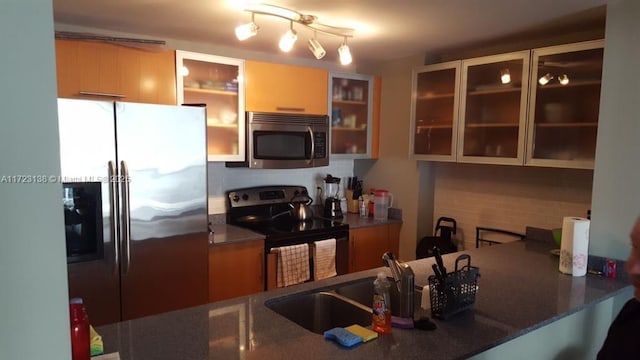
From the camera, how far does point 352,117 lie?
150 inches

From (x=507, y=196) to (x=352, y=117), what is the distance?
147 centimetres

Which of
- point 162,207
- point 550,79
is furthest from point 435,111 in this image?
point 162,207

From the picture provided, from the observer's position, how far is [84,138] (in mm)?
2088

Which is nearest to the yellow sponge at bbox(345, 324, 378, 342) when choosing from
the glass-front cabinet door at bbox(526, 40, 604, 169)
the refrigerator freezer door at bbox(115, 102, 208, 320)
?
the refrigerator freezer door at bbox(115, 102, 208, 320)

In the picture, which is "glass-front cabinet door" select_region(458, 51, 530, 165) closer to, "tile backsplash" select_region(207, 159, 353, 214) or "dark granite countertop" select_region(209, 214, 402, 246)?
"dark granite countertop" select_region(209, 214, 402, 246)

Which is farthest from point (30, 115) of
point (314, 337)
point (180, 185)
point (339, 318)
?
point (180, 185)

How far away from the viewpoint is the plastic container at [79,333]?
3.29 feet

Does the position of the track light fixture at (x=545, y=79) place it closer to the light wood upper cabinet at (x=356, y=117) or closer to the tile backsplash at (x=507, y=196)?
the tile backsplash at (x=507, y=196)

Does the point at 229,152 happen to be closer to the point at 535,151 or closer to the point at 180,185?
the point at 180,185

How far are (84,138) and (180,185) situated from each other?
55cm

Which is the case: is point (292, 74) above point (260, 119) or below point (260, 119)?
above

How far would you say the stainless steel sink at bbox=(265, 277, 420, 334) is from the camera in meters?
1.74

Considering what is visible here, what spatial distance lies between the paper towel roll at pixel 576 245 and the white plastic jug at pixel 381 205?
1.69 meters

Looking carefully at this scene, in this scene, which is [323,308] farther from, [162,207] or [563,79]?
[563,79]
